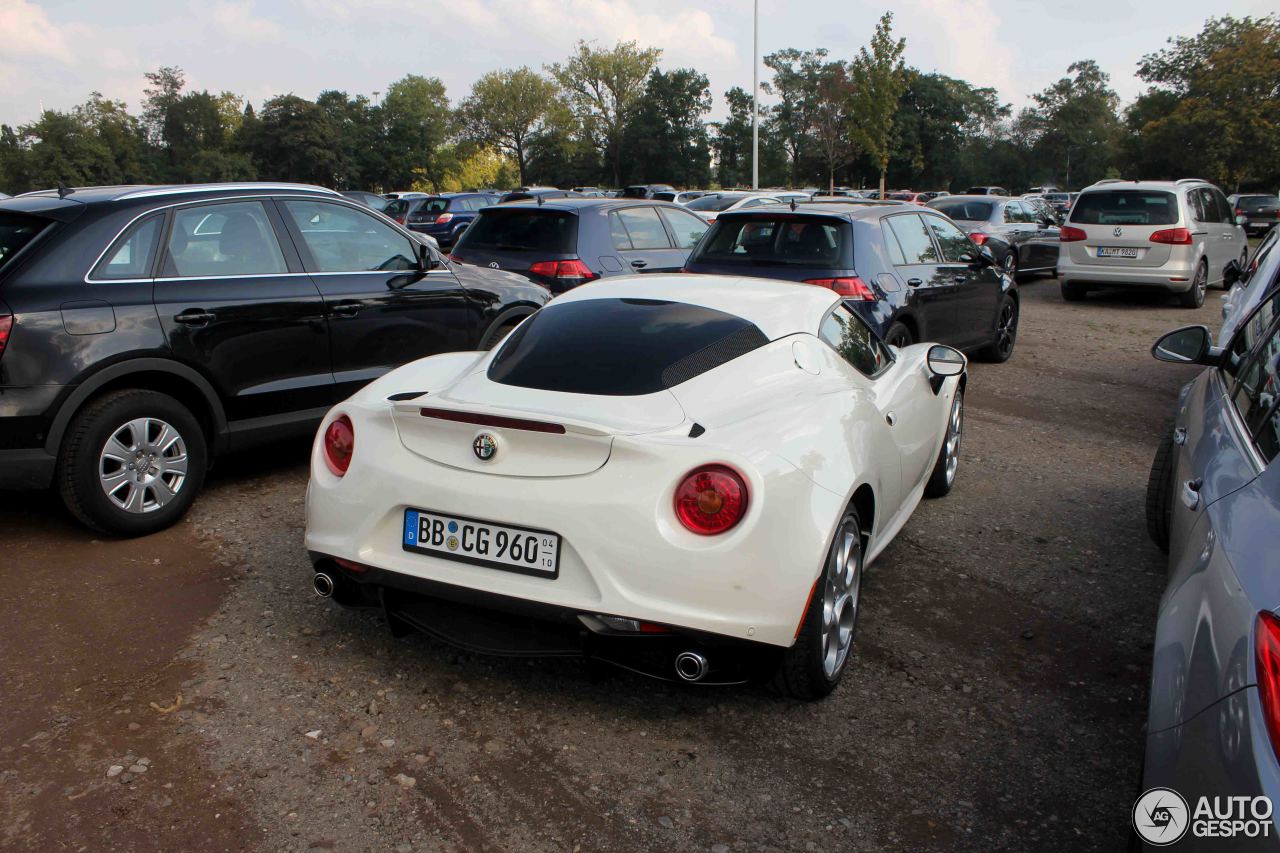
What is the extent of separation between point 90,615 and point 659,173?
297 feet

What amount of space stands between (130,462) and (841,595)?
3.61m

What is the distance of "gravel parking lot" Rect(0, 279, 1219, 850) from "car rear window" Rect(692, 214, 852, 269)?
3.04 meters

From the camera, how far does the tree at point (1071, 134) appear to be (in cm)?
8556

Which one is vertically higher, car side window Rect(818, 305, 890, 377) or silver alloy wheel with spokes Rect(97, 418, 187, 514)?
car side window Rect(818, 305, 890, 377)

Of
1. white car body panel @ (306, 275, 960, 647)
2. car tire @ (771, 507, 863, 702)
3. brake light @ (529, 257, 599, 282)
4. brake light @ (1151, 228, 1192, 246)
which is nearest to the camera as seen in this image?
white car body panel @ (306, 275, 960, 647)

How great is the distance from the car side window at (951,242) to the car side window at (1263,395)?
5441mm

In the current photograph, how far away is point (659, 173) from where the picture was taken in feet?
300

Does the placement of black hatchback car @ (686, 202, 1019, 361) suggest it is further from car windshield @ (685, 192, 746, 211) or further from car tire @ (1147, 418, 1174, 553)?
car windshield @ (685, 192, 746, 211)

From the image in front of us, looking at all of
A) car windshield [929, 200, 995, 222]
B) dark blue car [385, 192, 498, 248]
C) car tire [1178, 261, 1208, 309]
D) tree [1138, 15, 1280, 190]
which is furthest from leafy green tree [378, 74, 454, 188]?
car tire [1178, 261, 1208, 309]

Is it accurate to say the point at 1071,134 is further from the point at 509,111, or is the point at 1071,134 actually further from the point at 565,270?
the point at 565,270

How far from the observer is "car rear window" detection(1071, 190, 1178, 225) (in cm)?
1383

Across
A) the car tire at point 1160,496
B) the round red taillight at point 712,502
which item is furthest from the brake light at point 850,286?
the round red taillight at point 712,502

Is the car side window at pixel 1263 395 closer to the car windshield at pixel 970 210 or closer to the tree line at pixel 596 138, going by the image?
the car windshield at pixel 970 210

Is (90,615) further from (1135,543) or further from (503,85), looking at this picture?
(503,85)
